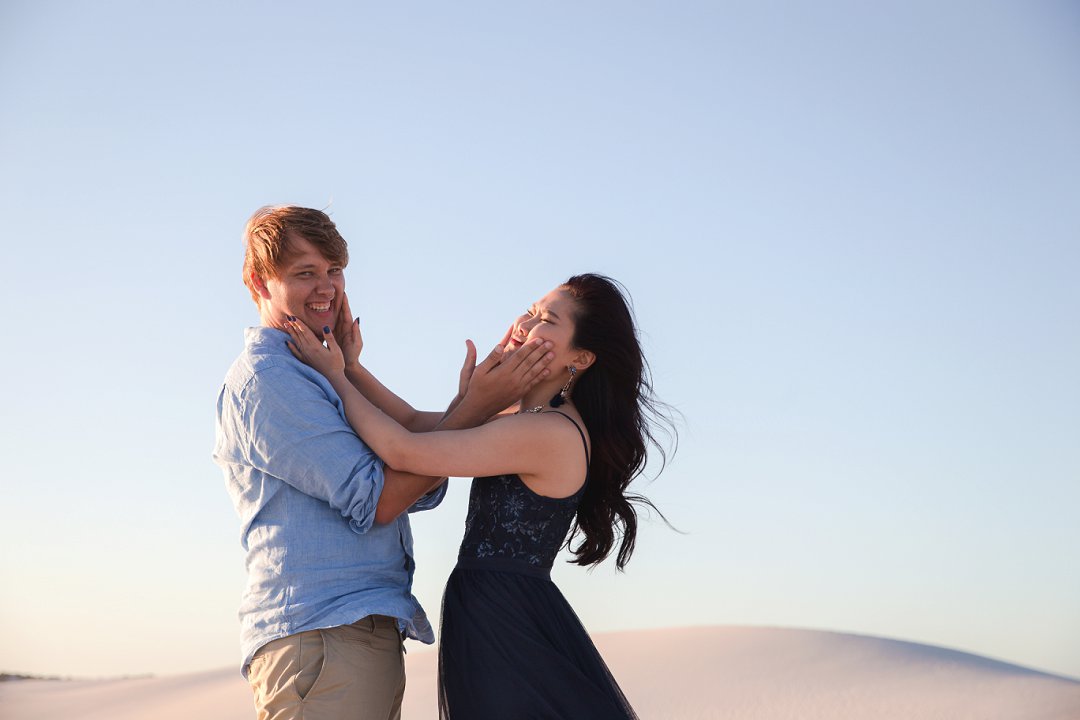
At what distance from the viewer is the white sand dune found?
11.6 m

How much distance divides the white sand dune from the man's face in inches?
348

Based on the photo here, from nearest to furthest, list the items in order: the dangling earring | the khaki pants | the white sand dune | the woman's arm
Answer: the khaki pants < the woman's arm < the dangling earring < the white sand dune

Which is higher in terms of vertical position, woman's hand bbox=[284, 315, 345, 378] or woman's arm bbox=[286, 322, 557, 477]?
woman's hand bbox=[284, 315, 345, 378]

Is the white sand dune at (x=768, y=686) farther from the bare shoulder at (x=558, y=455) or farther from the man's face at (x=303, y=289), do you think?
the man's face at (x=303, y=289)

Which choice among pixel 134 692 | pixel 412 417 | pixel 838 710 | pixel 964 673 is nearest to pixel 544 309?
pixel 412 417

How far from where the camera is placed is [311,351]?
4.10 m

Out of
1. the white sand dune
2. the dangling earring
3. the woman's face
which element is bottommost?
the white sand dune

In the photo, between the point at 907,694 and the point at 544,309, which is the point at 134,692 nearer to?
the point at 907,694

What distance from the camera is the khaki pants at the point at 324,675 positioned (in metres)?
3.68

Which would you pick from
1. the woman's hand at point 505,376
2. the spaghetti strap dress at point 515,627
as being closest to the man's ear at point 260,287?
the woman's hand at point 505,376

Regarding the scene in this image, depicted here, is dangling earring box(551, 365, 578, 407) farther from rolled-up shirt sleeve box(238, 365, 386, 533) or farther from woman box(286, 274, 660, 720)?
rolled-up shirt sleeve box(238, 365, 386, 533)

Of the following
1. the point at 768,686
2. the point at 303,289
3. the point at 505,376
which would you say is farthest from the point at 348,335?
the point at 768,686

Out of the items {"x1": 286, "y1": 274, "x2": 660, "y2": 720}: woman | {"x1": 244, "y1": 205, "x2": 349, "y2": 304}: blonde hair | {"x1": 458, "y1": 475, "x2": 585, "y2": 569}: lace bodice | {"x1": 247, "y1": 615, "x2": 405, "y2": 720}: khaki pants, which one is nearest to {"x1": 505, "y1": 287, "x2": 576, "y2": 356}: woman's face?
{"x1": 286, "y1": 274, "x2": 660, "y2": 720}: woman

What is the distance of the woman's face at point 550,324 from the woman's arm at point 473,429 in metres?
0.06
